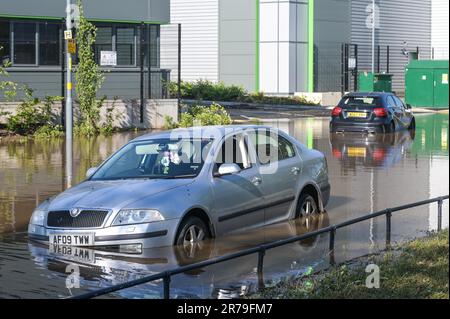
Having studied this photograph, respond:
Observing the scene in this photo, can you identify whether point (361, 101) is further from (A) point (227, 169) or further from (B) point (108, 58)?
(A) point (227, 169)

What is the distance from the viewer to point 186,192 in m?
10.3

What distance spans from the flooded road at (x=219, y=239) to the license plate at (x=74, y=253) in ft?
0.04

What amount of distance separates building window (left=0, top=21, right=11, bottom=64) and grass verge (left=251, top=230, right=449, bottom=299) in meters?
21.4

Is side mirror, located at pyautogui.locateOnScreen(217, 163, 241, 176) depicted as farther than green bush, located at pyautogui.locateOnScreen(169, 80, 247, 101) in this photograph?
No

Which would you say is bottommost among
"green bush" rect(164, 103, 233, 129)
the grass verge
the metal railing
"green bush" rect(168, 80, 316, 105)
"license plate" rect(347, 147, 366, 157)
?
the grass verge

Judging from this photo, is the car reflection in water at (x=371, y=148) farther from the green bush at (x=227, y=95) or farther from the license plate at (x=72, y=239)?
the green bush at (x=227, y=95)

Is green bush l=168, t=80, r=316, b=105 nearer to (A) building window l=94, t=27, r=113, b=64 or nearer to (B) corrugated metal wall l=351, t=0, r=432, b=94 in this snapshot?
(B) corrugated metal wall l=351, t=0, r=432, b=94

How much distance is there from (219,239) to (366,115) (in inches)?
732

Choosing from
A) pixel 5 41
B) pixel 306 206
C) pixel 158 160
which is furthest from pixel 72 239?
pixel 5 41

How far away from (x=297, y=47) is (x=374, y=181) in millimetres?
31091

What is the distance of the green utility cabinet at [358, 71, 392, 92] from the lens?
46.8m

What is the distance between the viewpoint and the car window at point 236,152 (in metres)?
11.5

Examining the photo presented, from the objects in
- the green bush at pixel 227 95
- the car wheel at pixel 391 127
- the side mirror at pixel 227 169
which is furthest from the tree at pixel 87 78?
the green bush at pixel 227 95

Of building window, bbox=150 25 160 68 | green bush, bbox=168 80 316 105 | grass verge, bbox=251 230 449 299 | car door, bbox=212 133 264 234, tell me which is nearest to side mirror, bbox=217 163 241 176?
car door, bbox=212 133 264 234
